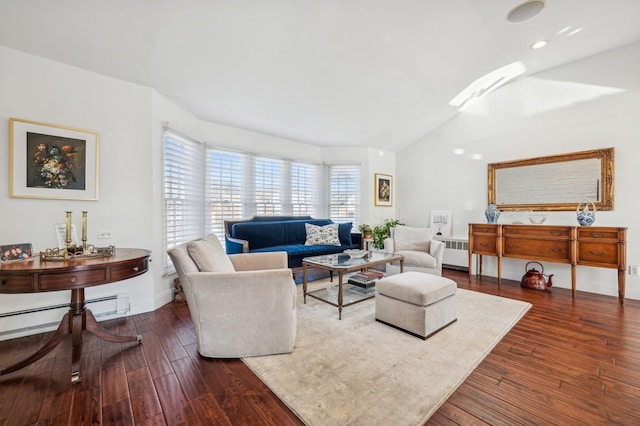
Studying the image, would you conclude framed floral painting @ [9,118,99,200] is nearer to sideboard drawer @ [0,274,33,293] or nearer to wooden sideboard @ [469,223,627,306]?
sideboard drawer @ [0,274,33,293]

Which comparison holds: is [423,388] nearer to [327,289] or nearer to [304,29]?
[327,289]

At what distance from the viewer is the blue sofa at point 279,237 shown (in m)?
3.88

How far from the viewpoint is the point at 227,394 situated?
163 centimetres

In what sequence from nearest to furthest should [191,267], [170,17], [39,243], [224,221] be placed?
[191,267]
[170,17]
[39,243]
[224,221]

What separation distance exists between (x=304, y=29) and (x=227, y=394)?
10.0ft

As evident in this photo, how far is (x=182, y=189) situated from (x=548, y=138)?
5393mm

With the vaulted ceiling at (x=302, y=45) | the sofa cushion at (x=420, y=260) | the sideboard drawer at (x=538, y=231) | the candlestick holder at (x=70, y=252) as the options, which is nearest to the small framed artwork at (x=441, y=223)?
the sideboard drawer at (x=538, y=231)

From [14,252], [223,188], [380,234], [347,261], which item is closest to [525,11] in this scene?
[347,261]

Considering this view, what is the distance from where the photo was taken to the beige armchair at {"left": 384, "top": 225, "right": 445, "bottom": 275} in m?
3.97

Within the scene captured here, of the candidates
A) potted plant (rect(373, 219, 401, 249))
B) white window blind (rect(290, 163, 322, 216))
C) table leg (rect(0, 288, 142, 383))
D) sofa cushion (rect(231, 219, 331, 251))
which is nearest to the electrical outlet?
table leg (rect(0, 288, 142, 383))

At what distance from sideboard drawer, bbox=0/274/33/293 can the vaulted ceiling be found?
195 centimetres

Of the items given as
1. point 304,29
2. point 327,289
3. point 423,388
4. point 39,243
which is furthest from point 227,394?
point 304,29

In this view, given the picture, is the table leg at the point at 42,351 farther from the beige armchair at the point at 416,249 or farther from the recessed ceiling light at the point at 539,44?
the recessed ceiling light at the point at 539,44

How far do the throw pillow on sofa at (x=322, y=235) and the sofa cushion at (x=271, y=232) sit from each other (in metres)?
A: 0.17
